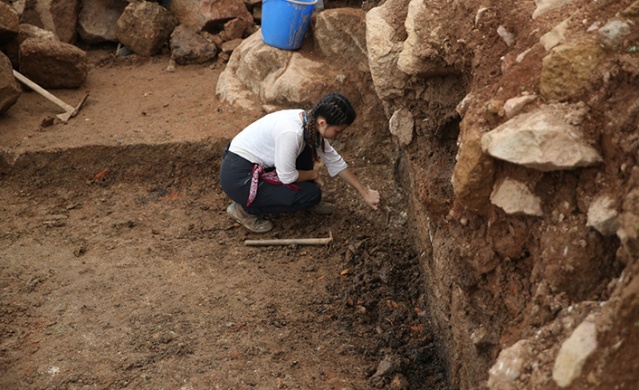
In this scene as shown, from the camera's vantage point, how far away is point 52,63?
7133 millimetres

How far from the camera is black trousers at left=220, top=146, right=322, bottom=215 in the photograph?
18.2 feet

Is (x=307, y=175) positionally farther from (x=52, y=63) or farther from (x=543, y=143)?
(x=52, y=63)

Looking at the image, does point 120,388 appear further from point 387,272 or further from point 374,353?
point 387,272

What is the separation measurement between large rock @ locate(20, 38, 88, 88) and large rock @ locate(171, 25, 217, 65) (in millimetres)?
1006

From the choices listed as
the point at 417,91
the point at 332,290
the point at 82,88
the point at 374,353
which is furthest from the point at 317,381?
the point at 82,88

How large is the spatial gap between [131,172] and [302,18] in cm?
204

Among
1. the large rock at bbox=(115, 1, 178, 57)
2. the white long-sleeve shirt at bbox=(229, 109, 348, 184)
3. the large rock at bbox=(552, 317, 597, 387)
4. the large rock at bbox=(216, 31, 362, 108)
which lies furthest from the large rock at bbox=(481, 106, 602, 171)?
the large rock at bbox=(115, 1, 178, 57)

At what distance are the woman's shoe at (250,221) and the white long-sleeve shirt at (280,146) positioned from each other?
47 cm

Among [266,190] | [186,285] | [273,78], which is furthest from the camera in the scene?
[273,78]

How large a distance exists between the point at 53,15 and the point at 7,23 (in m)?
1.20

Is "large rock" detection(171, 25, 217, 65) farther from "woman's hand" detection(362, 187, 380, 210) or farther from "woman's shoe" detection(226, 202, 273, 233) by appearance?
"woman's hand" detection(362, 187, 380, 210)

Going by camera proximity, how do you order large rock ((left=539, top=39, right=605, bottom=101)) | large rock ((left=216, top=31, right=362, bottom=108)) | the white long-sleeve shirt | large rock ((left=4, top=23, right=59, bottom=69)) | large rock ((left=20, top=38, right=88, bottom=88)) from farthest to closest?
large rock ((left=4, top=23, right=59, bottom=69)) < large rock ((left=20, top=38, right=88, bottom=88)) < large rock ((left=216, top=31, right=362, bottom=108)) < the white long-sleeve shirt < large rock ((left=539, top=39, right=605, bottom=101))

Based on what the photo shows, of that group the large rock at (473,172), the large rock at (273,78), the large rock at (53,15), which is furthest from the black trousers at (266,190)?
the large rock at (53,15)

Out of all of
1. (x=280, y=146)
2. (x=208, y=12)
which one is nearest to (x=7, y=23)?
(x=208, y=12)
